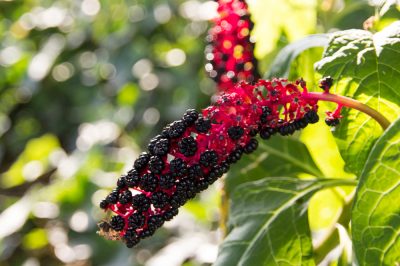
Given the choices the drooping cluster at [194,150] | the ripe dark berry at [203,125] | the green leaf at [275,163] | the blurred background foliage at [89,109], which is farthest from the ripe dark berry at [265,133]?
the blurred background foliage at [89,109]

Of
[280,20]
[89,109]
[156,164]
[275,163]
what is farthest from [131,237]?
[89,109]

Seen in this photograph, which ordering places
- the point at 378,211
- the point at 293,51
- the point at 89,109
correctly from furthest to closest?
the point at 89,109 < the point at 293,51 < the point at 378,211

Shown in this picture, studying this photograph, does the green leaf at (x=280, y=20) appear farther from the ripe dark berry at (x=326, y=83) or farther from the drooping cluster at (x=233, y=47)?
the ripe dark berry at (x=326, y=83)

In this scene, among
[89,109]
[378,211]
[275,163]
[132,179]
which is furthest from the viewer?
[89,109]

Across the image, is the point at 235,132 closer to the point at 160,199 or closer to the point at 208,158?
the point at 208,158

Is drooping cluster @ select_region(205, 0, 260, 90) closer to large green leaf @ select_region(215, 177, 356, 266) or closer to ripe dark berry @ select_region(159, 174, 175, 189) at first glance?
large green leaf @ select_region(215, 177, 356, 266)

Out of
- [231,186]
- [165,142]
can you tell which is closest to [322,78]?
[165,142]

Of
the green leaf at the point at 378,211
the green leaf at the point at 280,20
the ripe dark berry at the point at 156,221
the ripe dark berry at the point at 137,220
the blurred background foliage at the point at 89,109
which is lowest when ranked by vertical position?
the green leaf at the point at 378,211

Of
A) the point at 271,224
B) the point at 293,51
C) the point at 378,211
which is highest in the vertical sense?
the point at 293,51
